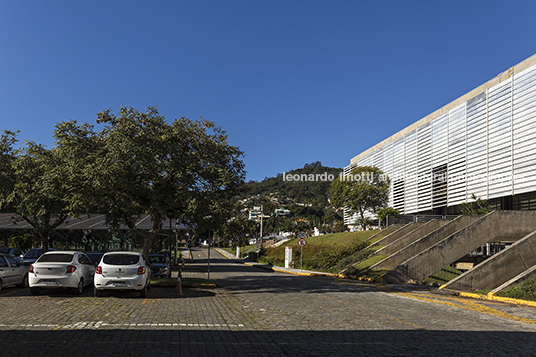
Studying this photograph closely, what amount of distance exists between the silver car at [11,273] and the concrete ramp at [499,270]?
1855 centimetres

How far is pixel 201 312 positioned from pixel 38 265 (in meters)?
6.74

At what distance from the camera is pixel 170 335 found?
8.20m

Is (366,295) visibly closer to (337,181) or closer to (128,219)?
(128,219)

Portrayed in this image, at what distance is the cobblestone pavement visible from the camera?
23.7ft

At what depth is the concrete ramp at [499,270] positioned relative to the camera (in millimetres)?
19344

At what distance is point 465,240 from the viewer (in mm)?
24000

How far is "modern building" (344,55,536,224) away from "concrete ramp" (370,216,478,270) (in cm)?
661

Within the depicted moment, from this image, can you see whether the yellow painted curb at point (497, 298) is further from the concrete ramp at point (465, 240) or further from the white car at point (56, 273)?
the white car at point (56, 273)

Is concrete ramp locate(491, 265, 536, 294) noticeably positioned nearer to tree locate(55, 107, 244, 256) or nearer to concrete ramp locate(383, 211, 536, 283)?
concrete ramp locate(383, 211, 536, 283)

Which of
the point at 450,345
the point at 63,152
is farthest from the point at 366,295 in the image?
the point at 63,152

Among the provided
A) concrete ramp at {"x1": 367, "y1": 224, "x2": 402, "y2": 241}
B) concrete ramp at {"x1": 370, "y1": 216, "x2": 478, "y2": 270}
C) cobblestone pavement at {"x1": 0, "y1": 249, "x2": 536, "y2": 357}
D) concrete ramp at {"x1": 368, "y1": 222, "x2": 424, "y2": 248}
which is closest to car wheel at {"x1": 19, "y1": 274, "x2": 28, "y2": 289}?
cobblestone pavement at {"x1": 0, "y1": 249, "x2": 536, "y2": 357}

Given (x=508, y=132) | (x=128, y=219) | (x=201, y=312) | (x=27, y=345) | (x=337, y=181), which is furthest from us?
(x=337, y=181)

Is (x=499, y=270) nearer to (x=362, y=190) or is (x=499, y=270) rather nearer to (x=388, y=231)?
(x=388, y=231)

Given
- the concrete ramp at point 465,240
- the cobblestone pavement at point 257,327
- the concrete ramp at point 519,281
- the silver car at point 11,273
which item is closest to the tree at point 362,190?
the concrete ramp at point 465,240
